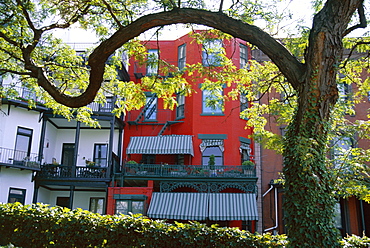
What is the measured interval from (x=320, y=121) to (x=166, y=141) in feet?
52.4

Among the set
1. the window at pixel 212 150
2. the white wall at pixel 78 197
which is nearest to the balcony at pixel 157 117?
the window at pixel 212 150

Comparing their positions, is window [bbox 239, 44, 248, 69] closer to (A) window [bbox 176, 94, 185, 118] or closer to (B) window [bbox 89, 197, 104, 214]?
(A) window [bbox 176, 94, 185, 118]

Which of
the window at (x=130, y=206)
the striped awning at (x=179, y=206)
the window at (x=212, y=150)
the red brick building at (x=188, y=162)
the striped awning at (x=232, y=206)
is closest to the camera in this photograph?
the striped awning at (x=232, y=206)

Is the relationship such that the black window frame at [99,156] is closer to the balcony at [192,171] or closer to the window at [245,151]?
the balcony at [192,171]

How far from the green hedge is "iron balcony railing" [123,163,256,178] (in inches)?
399

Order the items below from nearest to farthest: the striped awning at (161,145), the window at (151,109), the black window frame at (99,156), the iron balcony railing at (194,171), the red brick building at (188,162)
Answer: the red brick building at (188,162) → the iron balcony railing at (194,171) → the striped awning at (161,145) → the black window frame at (99,156) → the window at (151,109)

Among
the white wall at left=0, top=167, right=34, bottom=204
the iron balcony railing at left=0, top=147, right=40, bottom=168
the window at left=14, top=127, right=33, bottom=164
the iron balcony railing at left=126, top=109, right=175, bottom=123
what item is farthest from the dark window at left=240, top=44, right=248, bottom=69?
the white wall at left=0, top=167, right=34, bottom=204

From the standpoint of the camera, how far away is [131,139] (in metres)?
22.9

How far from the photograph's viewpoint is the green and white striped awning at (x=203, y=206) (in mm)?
19031

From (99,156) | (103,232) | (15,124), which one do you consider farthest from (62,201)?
(103,232)

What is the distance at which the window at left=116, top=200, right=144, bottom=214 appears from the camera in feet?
65.9

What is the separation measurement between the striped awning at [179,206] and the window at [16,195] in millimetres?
7137

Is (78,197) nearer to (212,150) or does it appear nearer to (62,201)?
(62,201)

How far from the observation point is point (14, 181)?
69.1 ft
